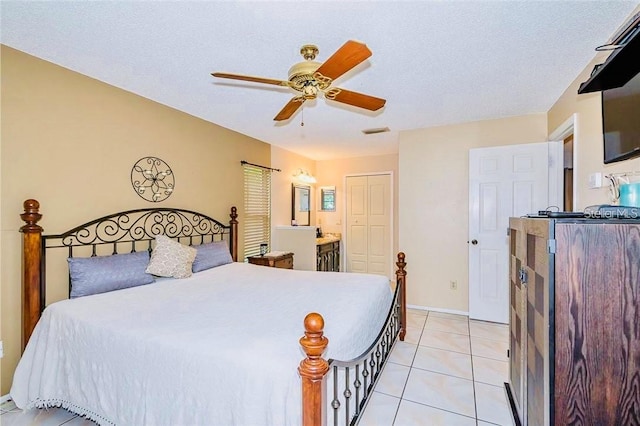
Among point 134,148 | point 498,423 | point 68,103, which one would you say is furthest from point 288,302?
point 68,103

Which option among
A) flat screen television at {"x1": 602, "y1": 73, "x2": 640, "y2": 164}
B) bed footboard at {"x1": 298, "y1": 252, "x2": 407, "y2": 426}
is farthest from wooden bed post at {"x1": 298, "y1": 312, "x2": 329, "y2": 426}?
flat screen television at {"x1": 602, "y1": 73, "x2": 640, "y2": 164}

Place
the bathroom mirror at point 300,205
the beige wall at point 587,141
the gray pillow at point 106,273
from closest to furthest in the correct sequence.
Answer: the beige wall at point 587,141 → the gray pillow at point 106,273 → the bathroom mirror at point 300,205

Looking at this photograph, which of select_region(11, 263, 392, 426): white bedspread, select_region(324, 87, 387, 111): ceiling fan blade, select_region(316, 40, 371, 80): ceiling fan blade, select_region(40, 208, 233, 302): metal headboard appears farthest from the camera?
select_region(40, 208, 233, 302): metal headboard

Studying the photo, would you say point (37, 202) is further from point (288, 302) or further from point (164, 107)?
point (288, 302)

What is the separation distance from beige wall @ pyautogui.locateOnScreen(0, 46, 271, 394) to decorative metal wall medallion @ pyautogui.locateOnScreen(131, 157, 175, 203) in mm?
62

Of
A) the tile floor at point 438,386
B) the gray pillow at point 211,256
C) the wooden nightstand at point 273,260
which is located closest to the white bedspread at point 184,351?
the tile floor at point 438,386

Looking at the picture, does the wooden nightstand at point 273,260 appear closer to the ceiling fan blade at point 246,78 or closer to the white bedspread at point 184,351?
the white bedspread at point 184,351

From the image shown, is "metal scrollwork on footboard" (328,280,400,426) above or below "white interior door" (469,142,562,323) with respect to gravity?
below

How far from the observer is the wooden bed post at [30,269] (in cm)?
206

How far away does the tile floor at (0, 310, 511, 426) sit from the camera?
6.21ft

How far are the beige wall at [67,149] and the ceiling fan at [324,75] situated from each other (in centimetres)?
148

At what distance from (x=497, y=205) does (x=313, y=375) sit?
11.1ft

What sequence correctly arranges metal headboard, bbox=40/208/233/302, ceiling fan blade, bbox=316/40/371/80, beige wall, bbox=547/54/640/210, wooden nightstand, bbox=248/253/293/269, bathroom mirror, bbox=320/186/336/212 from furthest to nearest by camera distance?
bathroom mirror, bbox=320/186/336/212 → wooden nightstand, bbox=248/253/293/269 → metal headboard, bbox=40/208/233/302 → beige wall, bbox=547/54/640/210 → ceiling fan blade, bbox=316/40/371/80

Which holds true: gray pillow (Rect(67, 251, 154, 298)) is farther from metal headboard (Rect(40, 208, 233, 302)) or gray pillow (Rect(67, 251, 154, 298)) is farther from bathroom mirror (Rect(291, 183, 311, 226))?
bathroom mirror (Rect(291, 183, 311, 226))
